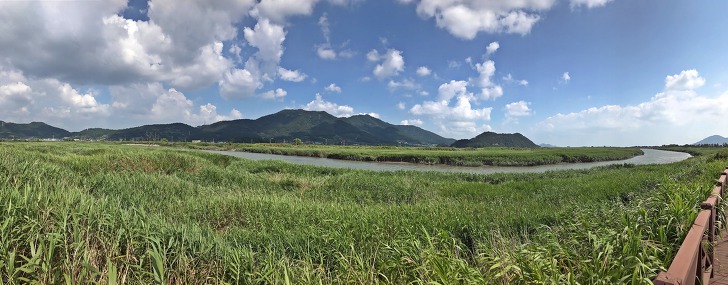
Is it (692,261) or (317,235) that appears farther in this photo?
(317,235)

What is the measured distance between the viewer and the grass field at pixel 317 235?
4594 mm

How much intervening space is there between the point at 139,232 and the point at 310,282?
363 cm

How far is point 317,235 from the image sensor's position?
27.0 ft

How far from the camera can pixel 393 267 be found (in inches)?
223

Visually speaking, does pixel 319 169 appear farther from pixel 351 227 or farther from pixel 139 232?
pixel 139 232

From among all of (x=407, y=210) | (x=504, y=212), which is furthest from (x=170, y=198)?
(x=504, y=212)

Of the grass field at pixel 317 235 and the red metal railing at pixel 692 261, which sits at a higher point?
the red metal railing at pixel 692 261

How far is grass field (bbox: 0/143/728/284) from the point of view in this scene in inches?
181

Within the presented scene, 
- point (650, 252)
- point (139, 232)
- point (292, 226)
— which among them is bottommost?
point (292, 226)

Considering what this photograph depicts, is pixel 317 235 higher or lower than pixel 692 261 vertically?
lower

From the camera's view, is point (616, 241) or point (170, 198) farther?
point (170, 198)

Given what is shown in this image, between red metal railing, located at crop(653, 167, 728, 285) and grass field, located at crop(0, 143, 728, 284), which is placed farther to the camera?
grass field, located at crop(0, 143, 728, 284)

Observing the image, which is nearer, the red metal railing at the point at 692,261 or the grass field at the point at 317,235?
the red metal railing at the point at 692,261

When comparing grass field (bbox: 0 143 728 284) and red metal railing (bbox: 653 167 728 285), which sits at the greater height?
red metal railing (bbox: 653 167 728 285)
